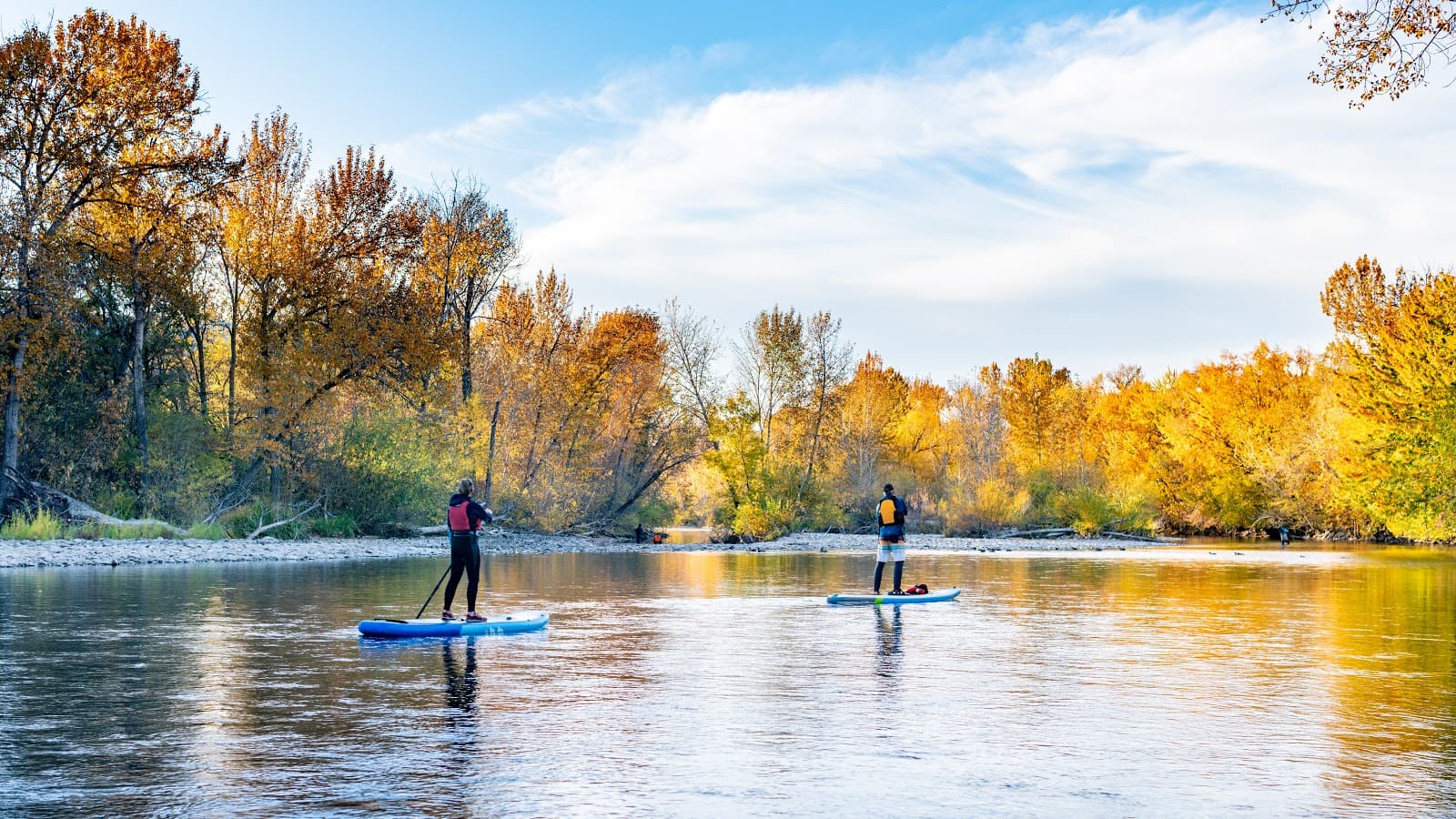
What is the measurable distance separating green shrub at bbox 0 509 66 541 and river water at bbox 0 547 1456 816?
1369 centimetres

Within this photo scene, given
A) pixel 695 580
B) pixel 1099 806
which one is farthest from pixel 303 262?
pixel 1099 806

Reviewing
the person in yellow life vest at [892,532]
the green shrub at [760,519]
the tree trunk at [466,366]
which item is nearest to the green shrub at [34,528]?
the tree trunk at [466,366]

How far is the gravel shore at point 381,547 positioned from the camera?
31.1 meters

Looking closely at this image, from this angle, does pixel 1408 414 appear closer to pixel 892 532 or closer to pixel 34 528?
pixel 892 532

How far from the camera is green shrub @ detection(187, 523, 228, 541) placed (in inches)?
1487

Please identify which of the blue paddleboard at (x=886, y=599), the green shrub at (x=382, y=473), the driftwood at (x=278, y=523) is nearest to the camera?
the blue paddleboard at (x=886, y=599)

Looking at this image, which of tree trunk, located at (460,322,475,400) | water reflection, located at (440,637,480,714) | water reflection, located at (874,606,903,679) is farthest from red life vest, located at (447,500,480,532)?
tree trunk, located at (460,322,475,400)

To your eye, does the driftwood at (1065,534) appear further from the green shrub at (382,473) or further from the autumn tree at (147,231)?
the autumn tree at (147,231)

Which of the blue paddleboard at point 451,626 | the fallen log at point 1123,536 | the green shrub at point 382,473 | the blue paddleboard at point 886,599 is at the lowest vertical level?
the fallen log at point 1123,536

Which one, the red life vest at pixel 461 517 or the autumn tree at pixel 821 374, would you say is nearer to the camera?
the red life vest at pixel 461 517

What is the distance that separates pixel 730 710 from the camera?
1042 cm

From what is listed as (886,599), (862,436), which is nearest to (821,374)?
(862,436)

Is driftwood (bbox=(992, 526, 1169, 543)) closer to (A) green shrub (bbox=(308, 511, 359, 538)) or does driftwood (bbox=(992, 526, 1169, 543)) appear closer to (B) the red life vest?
(A) green shrub (bbox=(308, 511, 359, 538))

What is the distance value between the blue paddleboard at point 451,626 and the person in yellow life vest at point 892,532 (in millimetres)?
7145
